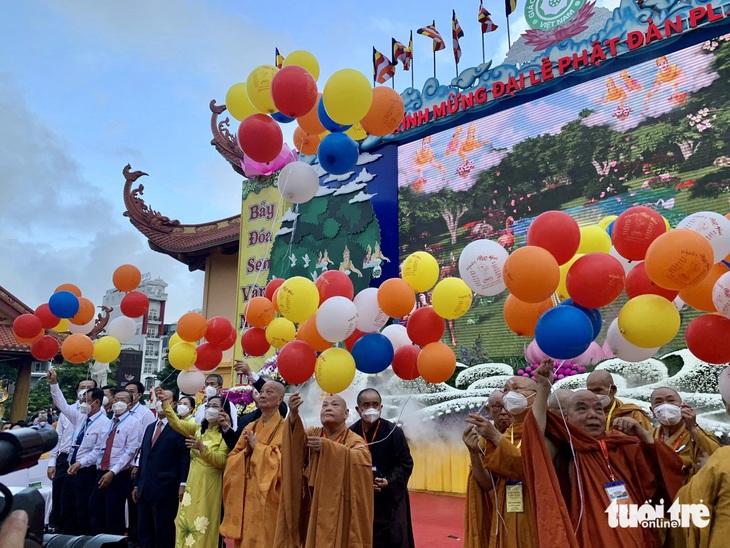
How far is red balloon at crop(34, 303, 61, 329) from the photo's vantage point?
521 centimetres

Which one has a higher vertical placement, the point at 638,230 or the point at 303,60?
the point at 303,60

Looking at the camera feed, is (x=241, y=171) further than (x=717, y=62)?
Yes

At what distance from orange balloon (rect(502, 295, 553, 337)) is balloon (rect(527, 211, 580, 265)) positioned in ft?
1.60

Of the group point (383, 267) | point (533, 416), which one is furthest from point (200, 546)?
point (383, 267)

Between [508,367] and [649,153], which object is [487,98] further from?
[508,367]

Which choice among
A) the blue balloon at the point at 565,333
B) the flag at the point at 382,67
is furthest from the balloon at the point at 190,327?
the flag at the point at 382,67

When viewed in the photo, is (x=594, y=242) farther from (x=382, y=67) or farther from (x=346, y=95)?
(x=382, y=67)


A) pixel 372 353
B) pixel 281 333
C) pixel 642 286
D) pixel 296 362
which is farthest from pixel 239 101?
pixel 642 286

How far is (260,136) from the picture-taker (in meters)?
3.83

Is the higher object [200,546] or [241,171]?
[241,171]

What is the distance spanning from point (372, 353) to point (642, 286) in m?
1.73

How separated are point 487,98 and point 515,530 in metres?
6.89

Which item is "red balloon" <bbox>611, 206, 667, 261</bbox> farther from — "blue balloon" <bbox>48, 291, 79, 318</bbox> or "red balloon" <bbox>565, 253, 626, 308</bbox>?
"blue balloon" <bbox>48, 291, 79, 318</bbox>

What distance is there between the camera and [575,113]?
7434 millimetres
